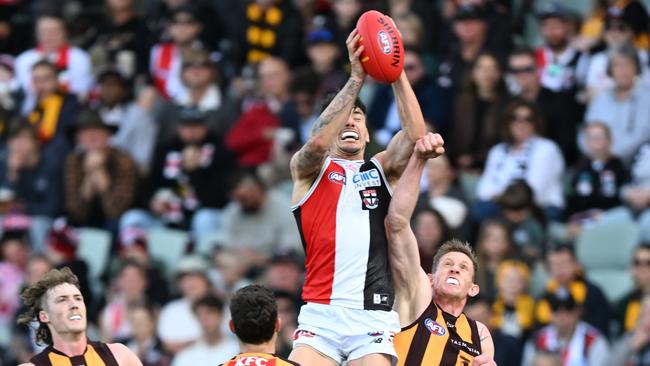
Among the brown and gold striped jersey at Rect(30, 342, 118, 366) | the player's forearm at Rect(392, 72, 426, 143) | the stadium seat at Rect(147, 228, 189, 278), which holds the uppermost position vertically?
the player's forearm at Rect(392, 72, 426, 143)

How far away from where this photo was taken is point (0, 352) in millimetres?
16047

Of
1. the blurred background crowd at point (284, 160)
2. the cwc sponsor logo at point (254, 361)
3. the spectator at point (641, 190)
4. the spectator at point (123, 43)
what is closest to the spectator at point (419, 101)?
the blurred background crowd at point (284, 160)

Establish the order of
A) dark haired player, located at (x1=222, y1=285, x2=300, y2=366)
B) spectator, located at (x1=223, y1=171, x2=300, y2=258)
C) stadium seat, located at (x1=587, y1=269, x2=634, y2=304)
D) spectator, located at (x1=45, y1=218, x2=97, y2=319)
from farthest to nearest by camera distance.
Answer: spectator, located at (x1=45, y1=218, x2=97, y2=319)
spectator, located at (x1=223, y1=171, x2=300, y2=258)
stadium seat, located at (x1=587, y1=269, x2=634, y2=304)
dark haired player, located at (x1=222, y1=285, x2=300, y2=366)

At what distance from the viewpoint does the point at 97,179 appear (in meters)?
17.2

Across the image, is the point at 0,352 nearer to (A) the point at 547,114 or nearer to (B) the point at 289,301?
(B) the point at 289,301

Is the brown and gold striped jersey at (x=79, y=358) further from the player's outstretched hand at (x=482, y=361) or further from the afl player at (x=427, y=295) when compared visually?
the player's outstretched hand at (x=482, y=361)

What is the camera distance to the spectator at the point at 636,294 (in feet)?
45.5

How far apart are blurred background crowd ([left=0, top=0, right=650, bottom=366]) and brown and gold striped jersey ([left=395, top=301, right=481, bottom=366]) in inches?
143

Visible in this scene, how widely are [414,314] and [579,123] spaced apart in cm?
658

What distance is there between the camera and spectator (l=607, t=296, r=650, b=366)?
1340 centimetres

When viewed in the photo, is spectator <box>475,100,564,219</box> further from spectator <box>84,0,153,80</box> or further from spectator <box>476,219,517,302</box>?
spectator <box>84,0,153,80</box>

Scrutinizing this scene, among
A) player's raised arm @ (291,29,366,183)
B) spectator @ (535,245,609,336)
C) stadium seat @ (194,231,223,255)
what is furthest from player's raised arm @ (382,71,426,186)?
stadium seat @ (194,231,223,255)

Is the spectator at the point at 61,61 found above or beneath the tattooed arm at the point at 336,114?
beneath

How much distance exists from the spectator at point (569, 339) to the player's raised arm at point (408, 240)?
155 inches
